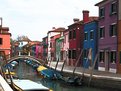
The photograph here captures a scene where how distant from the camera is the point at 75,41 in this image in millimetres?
55031

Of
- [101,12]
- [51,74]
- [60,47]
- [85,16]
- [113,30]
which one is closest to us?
[113,30]

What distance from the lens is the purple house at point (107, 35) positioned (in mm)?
38625

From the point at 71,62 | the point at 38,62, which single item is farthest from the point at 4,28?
the point at 71,62

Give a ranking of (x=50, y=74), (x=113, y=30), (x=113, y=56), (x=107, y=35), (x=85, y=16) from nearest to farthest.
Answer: (x=113, y=56) < (x=113, y=30) < (x=107, y=35) < (x=50, y=74) < (x=85, y=16)

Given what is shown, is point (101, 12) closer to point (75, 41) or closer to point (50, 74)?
point (50, 74)

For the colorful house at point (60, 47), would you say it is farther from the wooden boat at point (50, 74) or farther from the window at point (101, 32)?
the window at point (101, 32)

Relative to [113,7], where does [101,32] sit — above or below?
below

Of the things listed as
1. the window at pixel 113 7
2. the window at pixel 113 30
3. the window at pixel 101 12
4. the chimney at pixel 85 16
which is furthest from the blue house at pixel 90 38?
the window at pixel 113 7

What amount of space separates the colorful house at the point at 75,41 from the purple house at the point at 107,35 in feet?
32.3

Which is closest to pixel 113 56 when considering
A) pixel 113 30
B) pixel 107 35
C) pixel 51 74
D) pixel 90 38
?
pixel 113 30

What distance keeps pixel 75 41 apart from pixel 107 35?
14450 millimetres

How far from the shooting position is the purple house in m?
38.6

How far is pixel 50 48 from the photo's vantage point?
95062mm

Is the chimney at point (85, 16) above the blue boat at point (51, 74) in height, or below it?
above
